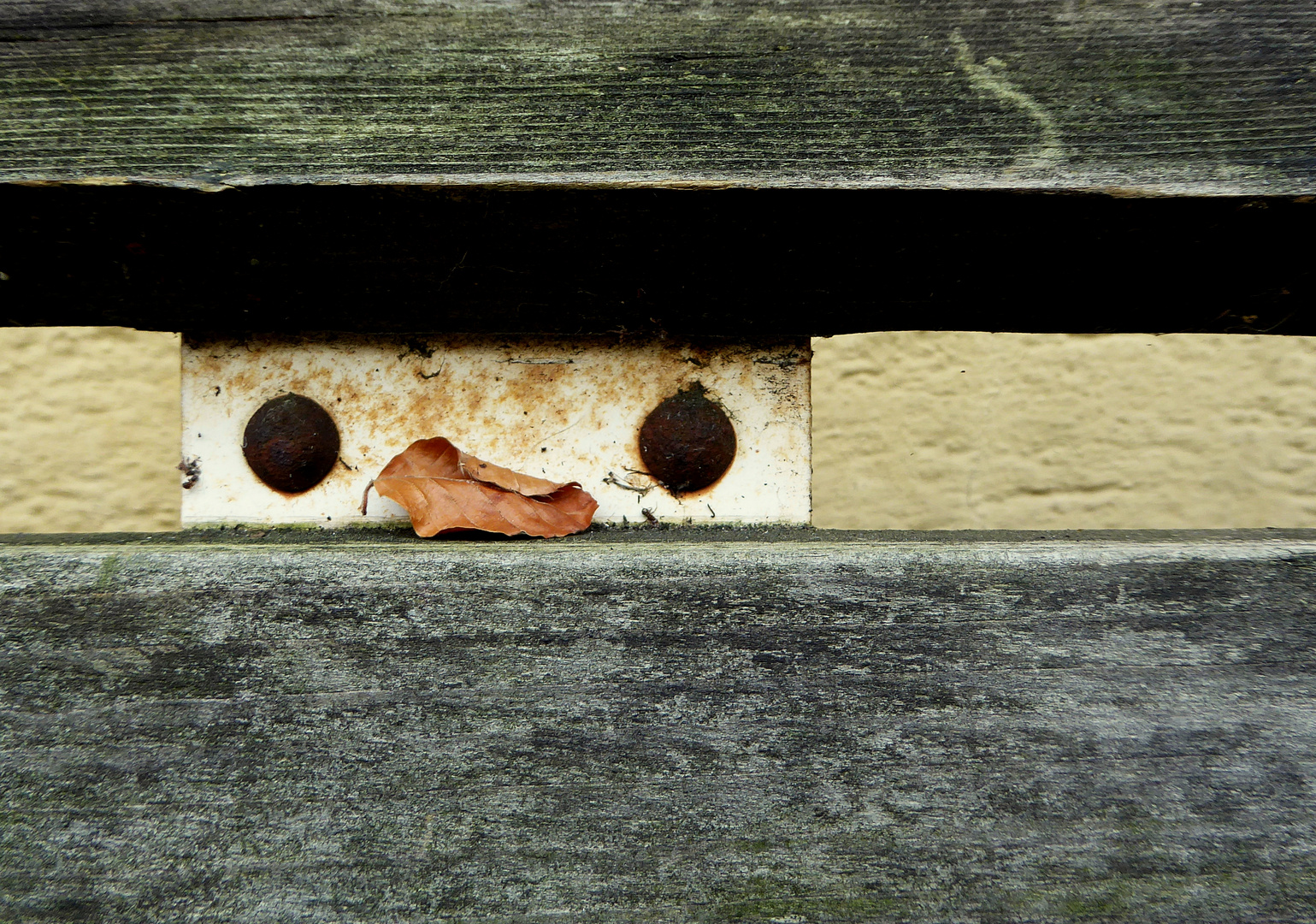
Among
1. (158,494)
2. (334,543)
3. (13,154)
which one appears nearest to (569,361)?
(334,543)

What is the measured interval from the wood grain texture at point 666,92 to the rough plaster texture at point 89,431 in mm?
1926

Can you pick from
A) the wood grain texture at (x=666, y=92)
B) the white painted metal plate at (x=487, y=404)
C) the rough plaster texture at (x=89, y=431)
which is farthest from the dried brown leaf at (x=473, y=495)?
the rough plaster texture at (x=89, y=431)

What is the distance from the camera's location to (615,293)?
555 mm

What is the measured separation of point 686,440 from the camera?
0.64 m

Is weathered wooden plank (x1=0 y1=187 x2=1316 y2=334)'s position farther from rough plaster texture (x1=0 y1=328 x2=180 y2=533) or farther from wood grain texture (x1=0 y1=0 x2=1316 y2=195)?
rough plaster texture (x1=0 y1=328 x2=180 y2=533)

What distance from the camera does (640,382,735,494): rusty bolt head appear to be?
2.09 feet

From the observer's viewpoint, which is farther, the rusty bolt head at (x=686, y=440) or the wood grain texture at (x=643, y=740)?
the rusty bolt head at (x=686, y=440)

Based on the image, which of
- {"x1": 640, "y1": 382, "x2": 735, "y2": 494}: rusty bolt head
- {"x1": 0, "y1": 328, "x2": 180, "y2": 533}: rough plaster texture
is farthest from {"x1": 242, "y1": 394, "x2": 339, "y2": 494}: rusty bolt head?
{"x1": 0, "y1": 328, "x2": 180, "y2": 533}: rough plaster texture

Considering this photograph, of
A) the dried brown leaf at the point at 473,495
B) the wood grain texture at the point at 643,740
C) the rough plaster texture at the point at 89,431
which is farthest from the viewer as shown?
the rough plaster texture at the point at 89,431

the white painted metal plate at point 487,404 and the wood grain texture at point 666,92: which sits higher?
the wood grain texture at point 666,92

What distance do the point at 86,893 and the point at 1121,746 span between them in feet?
1.99

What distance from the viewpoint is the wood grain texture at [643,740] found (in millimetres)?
459

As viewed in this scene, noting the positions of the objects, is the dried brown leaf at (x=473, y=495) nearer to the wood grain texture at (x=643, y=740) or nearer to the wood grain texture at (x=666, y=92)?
the wood grain texture at (x=643, y=740)

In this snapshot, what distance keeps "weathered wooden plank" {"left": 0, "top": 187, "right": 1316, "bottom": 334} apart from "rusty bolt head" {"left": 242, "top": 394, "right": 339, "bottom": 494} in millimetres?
79
